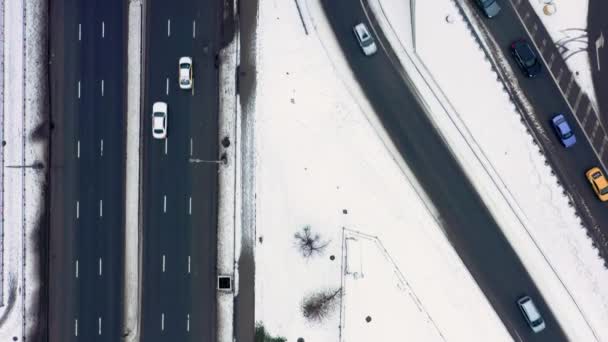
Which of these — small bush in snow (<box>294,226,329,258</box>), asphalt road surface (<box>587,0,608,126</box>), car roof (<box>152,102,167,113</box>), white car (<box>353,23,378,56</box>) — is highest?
white car (<box>353,23,378,56</box>)

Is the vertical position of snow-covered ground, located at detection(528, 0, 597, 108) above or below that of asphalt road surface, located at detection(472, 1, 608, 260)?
above

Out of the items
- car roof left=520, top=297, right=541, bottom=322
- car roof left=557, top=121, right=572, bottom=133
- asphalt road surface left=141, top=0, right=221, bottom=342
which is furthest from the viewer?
asphalt road surface left=141, top=0, right=221, bottom=342

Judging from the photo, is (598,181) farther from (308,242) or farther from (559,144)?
(308,242)

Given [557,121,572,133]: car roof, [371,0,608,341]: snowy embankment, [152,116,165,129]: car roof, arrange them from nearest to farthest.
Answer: [557,121,572,133]: car roof
[152,116,165,129]: car roof
[371,0,608,341]: snowy embankment

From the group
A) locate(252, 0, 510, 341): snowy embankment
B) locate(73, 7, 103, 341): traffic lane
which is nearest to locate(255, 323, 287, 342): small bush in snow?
locate(252, 0, 510, 341): snowy embankment

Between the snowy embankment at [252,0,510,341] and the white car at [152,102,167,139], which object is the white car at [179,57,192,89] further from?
the snowy embankment at [252,0,510,341]

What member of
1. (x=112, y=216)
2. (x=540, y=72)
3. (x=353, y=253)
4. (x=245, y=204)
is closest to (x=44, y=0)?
(x=112, y=216)
